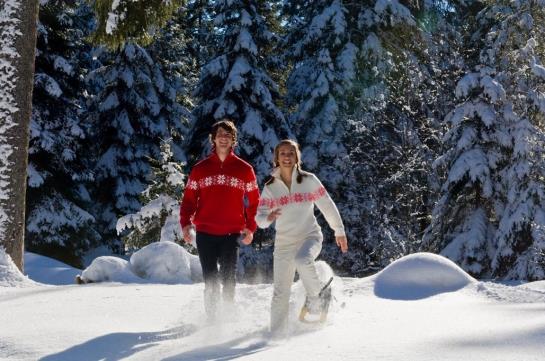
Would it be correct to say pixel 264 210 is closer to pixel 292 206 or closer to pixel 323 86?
pixel 292 206

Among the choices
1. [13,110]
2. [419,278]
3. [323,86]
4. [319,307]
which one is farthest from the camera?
[323,86]

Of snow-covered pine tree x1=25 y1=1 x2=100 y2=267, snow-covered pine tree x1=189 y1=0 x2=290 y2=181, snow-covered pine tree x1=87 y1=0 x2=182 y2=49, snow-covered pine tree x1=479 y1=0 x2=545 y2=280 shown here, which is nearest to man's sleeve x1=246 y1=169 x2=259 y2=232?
snow-covered pine tree x1=87 y1=0 x2=182 y2=49

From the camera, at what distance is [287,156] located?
17.7 ft

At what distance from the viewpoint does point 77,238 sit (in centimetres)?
1870

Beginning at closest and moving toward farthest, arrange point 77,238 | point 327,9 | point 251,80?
point 77,238, point 251,80, point 327,9

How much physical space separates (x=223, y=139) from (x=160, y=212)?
744 cm

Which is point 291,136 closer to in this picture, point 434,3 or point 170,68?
point 170,68

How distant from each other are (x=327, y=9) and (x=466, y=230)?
32.9 feet

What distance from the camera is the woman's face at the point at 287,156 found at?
5.40 metres

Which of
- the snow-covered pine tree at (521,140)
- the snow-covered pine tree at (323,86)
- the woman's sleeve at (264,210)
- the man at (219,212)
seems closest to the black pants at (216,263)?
the man at (219,212)

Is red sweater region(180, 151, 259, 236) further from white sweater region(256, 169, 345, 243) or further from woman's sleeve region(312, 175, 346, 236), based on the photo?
woman's sleeve region(312, 175, 346, 236)

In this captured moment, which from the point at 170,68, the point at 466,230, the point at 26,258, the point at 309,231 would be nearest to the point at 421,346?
the point at 309,231

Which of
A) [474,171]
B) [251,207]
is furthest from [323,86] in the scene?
[251,207]

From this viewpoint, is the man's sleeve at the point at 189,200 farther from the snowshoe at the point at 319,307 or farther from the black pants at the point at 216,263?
the snowshoe at the point at 319,307
